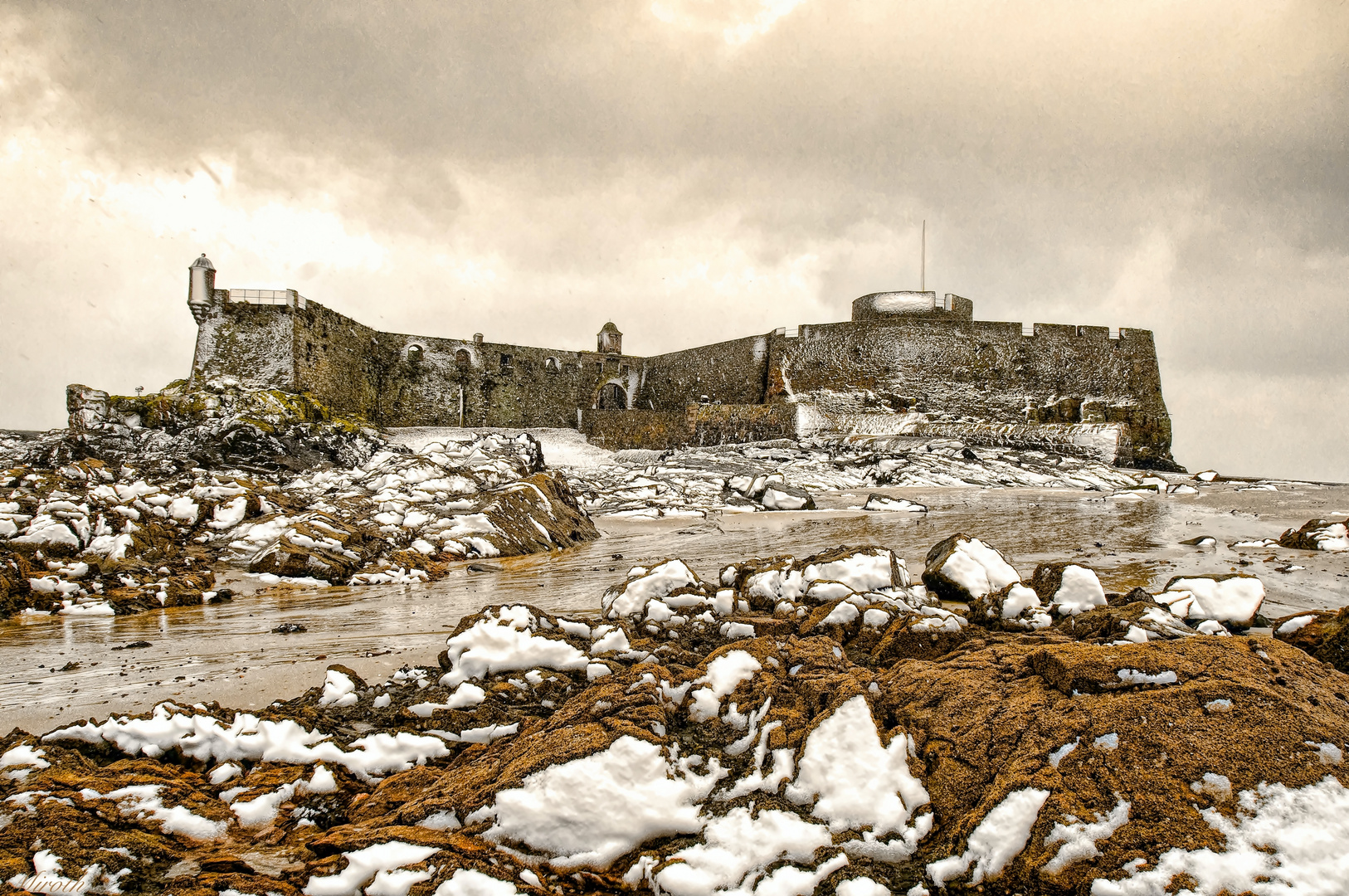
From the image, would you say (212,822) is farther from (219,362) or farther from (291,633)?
(219,362)

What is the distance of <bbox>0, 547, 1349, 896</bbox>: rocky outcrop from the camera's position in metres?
0.95

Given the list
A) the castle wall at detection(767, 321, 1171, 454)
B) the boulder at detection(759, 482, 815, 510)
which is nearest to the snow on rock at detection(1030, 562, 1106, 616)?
the boulder at detection(759, 482, 815, 510)

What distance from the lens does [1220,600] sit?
6.98 ft

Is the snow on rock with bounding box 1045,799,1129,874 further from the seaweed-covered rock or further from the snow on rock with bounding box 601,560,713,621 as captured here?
the snow on rock with bounding box 601,560,713,621

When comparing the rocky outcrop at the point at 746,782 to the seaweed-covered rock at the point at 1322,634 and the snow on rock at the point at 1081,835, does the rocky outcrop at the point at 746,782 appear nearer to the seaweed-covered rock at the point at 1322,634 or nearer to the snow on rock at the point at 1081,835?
the snow on rock at the point at 1081,835

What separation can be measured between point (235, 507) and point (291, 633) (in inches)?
107

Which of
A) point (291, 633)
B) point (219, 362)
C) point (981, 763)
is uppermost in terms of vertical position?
point (219, 362)

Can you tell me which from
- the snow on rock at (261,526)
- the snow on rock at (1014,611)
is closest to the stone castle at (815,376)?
the snow on rock at (261,526)

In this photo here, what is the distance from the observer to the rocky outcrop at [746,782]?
952 mm

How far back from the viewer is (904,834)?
108 cm

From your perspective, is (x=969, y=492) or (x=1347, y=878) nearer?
(x=1347, y=878)

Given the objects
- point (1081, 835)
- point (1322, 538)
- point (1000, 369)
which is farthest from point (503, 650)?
point (1000, 369)

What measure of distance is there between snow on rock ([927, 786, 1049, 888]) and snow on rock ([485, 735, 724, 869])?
0.42 meters

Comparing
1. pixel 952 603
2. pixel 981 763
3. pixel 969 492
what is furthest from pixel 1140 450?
pixel 981 763
